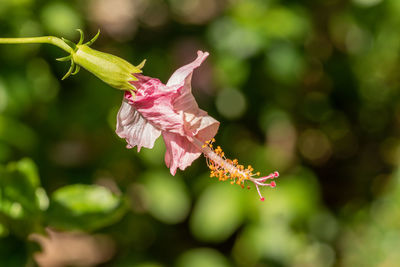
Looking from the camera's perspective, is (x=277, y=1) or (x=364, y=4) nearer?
(x=364, y=4)

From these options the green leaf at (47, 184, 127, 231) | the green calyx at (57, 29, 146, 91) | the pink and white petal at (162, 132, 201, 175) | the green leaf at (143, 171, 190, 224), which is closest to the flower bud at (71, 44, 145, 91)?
the green calyx at (57, 29, 146, 91)

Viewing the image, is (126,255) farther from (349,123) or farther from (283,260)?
A: (349,123)

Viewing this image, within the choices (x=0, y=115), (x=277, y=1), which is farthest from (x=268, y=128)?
(x=0, y=115)

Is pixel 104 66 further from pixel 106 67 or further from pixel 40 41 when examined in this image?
pixel 40 41

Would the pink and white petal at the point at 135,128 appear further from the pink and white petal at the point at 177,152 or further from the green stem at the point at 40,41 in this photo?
the green stem at the point at 40,41

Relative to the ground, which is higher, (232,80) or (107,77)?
(232,80)
